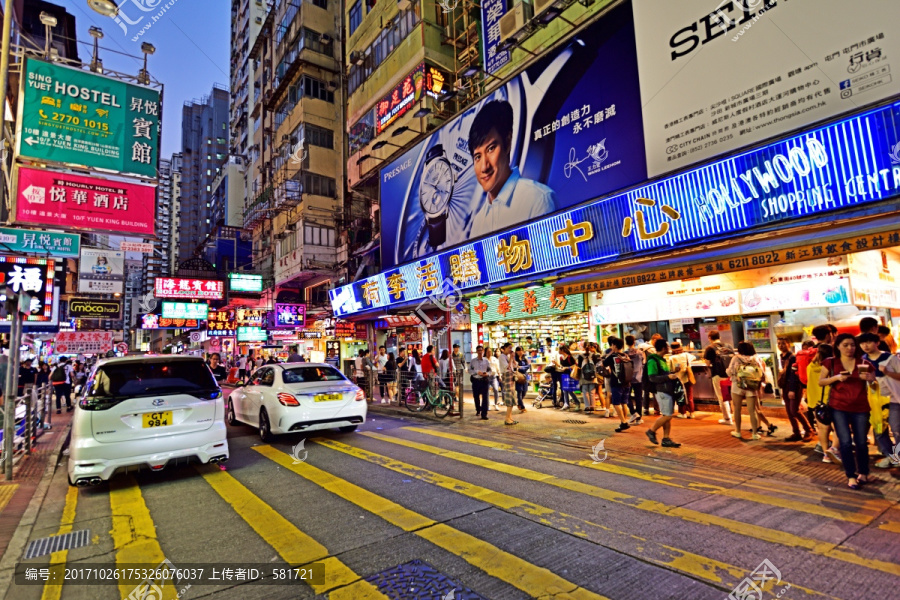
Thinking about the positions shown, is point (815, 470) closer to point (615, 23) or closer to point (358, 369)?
point (615, 23)

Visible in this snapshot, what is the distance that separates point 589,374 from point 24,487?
11.6 m

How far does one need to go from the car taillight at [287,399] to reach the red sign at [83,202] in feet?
23.7

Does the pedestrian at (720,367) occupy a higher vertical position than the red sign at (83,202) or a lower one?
lower

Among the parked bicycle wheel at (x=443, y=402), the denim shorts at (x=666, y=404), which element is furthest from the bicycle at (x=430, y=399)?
the denim shorts at (x=666, y=404)

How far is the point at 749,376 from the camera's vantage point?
8320 mm

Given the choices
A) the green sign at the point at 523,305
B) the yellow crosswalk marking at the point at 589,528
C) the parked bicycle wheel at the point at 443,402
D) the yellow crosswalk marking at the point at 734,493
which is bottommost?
the yellow crosswalk marking at the point at 734,493

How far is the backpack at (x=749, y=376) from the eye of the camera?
8.28 meters

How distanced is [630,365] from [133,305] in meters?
118

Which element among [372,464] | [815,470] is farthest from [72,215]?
[815,470]

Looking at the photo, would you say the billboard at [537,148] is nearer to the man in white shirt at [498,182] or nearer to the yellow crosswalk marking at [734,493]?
the man in white shirt at [498,182]

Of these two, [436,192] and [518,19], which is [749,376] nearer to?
[436,192]

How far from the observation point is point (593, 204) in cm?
1208

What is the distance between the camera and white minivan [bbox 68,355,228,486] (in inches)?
238

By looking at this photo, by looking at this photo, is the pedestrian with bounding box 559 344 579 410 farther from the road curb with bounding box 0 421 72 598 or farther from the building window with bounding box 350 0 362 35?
the building window with bounding box 350 0 362 35
